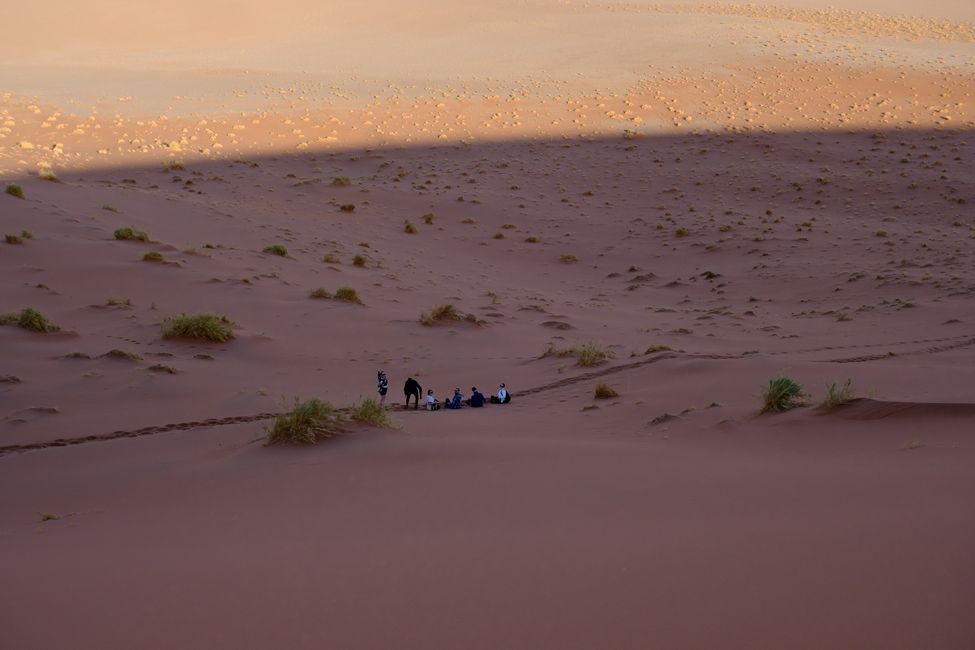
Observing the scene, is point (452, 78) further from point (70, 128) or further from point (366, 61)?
point (70, 128)

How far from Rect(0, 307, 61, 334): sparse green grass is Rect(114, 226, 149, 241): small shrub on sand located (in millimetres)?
5699

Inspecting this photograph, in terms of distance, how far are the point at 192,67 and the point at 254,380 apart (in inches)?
1922

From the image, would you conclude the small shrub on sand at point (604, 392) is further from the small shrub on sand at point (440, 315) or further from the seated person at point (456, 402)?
the small shrub on sand at point (440, 315)

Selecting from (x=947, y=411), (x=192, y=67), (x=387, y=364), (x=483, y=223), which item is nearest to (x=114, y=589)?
(x=947, y=411)

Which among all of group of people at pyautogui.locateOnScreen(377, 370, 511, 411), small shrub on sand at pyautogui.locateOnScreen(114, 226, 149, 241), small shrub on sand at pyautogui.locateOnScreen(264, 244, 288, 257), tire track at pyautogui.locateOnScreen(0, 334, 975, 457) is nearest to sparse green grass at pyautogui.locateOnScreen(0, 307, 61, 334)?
tire track at pyautogui.locateOnScreen(0, 334, 975, 457)

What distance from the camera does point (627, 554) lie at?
208 inches

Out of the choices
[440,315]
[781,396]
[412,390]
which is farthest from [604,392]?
[440,315]

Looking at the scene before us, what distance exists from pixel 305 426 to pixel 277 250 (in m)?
12.5

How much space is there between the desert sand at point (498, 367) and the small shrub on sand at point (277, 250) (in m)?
0.33

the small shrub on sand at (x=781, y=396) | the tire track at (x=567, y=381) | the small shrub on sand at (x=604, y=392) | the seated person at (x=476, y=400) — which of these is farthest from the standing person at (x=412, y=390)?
the small shrub on sand at (x=781, y=396)

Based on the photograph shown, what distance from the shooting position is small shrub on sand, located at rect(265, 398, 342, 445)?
8414 mm

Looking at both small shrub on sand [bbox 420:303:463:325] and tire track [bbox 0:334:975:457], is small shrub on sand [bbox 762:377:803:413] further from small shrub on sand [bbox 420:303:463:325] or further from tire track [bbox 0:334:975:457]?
small shrub on sand [bbox 420:303:463:325]

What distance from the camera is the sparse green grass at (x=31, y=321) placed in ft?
42.2

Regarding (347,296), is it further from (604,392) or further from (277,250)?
(604,392)
